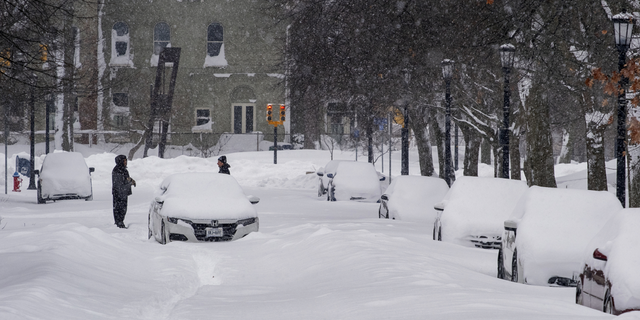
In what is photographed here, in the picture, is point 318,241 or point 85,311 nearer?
point 85,311

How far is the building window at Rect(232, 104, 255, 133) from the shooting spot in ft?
202

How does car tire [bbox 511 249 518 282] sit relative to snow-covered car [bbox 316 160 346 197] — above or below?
below

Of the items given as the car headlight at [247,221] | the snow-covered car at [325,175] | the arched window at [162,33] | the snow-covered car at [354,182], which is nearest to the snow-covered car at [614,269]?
the car headlight at [247,221]

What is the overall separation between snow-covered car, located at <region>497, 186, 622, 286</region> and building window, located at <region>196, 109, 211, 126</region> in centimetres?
5184

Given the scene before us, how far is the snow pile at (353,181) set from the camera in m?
28.5

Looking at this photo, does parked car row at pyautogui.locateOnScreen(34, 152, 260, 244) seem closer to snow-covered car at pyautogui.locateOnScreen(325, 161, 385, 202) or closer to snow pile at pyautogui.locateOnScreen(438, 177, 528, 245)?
snow pile at pyautogui.locateOnScreen(438, 177, 528, 245)

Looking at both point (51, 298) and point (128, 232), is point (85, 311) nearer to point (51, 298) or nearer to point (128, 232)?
point (51, 298)

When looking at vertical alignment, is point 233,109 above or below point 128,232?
above

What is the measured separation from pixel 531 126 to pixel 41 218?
514 inches

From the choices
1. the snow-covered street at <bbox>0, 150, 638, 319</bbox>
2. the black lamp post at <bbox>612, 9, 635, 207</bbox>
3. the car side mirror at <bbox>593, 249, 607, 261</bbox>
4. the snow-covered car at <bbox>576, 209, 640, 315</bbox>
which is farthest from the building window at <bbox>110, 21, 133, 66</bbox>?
the car side mirror at <bbox>593, 249, 607, 261</bbox>

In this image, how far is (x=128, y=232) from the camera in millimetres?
16891

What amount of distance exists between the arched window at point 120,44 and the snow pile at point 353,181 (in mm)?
36257

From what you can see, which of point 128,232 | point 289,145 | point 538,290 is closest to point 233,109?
point 289,145

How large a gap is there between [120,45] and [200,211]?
162 ft
